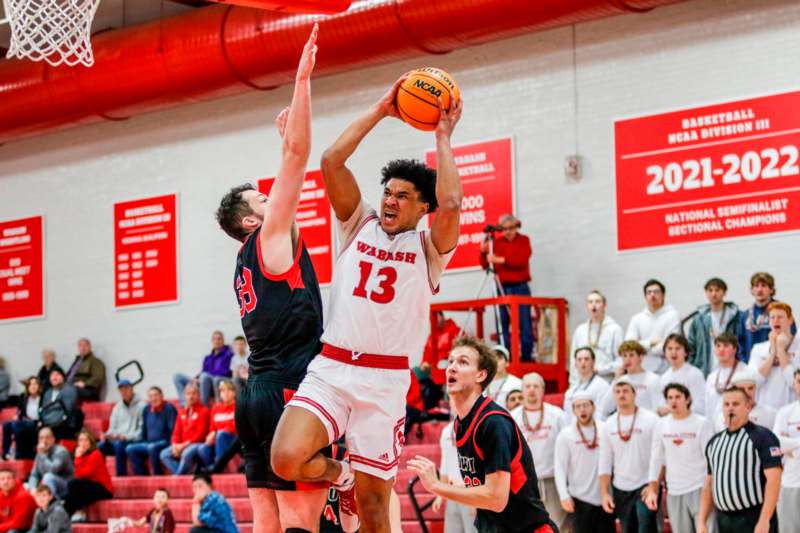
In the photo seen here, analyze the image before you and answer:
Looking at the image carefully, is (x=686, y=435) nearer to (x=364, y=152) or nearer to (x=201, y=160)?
(x=364, y=152)

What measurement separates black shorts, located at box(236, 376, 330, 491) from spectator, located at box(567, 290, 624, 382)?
27.5 ft

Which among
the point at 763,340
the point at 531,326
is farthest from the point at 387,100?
the point at 531,326

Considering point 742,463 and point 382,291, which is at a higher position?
point 382,291

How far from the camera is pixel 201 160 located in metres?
20.3

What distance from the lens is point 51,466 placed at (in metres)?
16.6

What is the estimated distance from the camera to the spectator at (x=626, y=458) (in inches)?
480

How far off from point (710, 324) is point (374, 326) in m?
8.57

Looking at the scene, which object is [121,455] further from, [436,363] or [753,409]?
[753,409]

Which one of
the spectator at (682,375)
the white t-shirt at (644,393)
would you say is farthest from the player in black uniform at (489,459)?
the white t-shirt at (644,393)

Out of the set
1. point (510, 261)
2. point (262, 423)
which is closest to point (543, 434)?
point (510, 261)

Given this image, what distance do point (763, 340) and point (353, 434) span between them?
27.1 feet

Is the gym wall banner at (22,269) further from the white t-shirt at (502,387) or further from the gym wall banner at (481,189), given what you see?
the white t-shirt at (502,387)

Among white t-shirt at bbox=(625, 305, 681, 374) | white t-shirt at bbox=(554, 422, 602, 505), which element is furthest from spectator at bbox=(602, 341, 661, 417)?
white t-shirt at bbox=(554, 422, 602, 505)

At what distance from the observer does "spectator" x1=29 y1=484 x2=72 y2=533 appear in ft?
51.0
